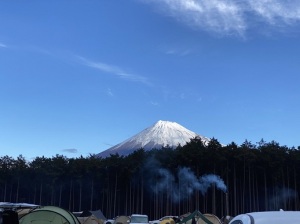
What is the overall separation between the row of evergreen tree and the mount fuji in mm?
48457

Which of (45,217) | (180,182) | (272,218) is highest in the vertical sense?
(180,182)

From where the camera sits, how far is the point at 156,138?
144 metres

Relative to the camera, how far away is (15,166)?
8775cm

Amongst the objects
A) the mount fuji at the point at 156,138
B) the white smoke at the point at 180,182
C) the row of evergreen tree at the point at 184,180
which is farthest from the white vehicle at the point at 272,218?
the mount fuji at the point at 156,138

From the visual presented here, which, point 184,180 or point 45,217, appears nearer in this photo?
point 45,217

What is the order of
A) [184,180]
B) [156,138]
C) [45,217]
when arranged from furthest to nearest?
[156,138]
[184,180]
[45,217]

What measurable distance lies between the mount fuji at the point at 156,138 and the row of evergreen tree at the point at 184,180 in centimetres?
4846

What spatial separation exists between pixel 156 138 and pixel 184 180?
252 ft

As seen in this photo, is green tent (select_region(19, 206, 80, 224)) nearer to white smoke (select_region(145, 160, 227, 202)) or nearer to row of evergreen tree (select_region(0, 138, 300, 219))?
row of evergreen tree (select_region(0, 138, 300, 219))

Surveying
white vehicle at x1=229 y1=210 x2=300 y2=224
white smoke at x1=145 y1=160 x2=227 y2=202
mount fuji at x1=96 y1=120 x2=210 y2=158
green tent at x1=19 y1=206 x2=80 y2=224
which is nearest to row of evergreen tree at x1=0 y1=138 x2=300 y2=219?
white smoke at x1=145 y1=160 x2=227 y2=202

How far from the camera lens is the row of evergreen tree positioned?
65.9 m

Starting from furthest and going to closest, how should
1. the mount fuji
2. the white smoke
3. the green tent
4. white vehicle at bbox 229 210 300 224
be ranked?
1. the mount fuji
2. the white smoke
3. the green tent
4. white vehicle at bbox 229 210 300 224

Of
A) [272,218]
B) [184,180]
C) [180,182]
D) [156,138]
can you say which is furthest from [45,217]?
[156,138]

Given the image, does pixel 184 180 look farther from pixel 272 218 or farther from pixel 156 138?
pixel 156 138
